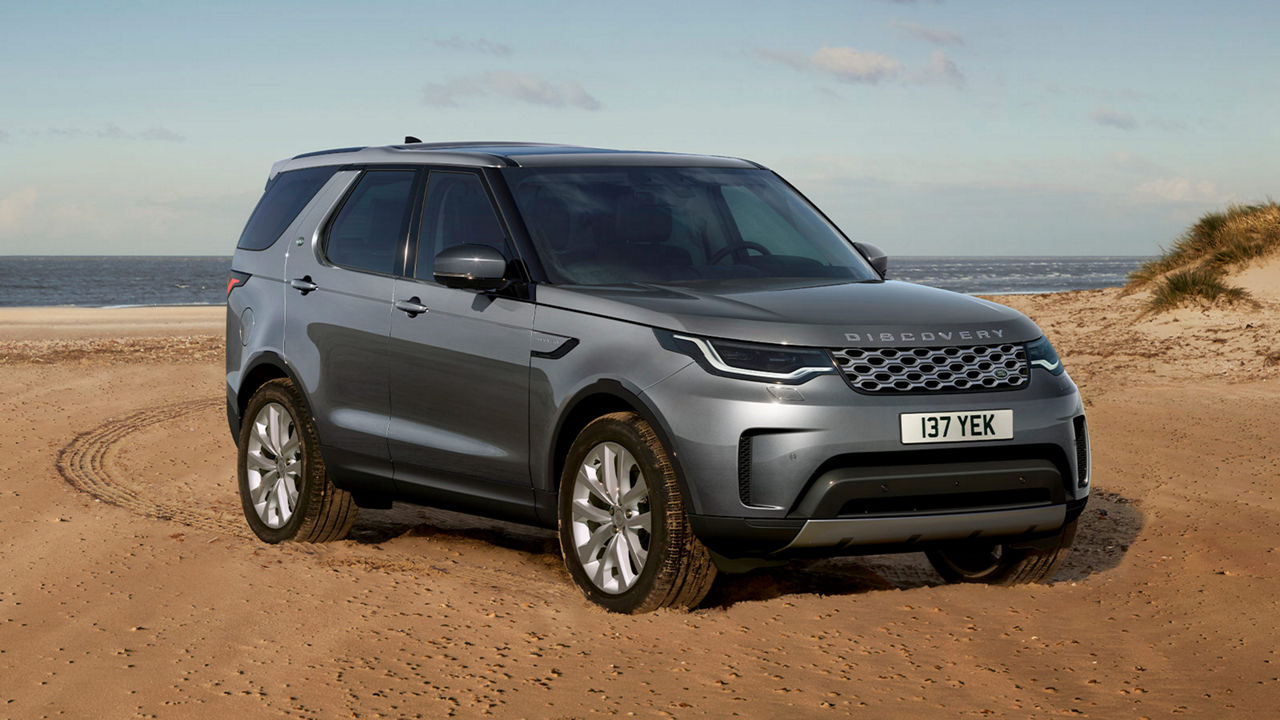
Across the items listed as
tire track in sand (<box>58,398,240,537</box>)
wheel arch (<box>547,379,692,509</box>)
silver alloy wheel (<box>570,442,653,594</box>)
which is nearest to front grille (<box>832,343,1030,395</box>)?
wheel arch (<box>547,379,692,509</box>)

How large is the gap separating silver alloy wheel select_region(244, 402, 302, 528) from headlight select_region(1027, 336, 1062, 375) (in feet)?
12.3

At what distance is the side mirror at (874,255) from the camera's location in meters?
7.41

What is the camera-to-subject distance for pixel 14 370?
16531mm

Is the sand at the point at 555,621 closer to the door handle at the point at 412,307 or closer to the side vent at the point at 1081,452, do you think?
the side vent at the point at 1081,452

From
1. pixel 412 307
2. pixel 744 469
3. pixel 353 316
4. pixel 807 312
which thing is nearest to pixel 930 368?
pixel 807 312

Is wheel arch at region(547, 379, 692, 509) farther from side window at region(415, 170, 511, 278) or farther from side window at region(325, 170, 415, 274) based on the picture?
side window at region(325, 170, 415, 274)

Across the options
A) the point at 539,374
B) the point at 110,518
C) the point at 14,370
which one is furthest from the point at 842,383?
the point at 14,370

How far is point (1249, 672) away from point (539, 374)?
2906mm

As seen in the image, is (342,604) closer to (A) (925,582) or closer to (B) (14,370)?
(A) (925,582)

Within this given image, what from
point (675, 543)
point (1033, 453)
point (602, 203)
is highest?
point (602, 203)

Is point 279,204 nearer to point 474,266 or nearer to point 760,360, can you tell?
point 474,266

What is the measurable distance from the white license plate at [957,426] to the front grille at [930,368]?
109mm

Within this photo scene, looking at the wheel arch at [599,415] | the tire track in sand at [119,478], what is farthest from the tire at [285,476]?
the wheel arch at [599,415]

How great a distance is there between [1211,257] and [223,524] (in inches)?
696
